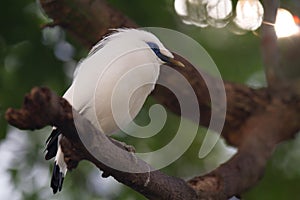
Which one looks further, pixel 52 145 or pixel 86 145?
pixel 52 145

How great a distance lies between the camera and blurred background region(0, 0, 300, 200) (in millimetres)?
3012

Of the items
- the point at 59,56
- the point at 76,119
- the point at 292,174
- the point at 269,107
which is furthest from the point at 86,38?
the point at 76,119

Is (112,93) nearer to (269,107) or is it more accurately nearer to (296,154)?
(269,107)

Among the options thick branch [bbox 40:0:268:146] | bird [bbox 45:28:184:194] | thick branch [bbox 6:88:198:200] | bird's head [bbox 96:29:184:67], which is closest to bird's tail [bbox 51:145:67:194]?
bird [bbox 45:28:184:194]

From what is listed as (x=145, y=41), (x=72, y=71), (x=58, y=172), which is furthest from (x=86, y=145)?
(x=72, y=71)

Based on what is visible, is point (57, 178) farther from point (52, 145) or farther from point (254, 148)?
point (254, 148)

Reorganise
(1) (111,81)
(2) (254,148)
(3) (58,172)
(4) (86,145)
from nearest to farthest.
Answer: (4) (86,145) → (1) (111,81) → (3) (58,172) → (2) (254,148)

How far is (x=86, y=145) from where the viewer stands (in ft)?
5.25

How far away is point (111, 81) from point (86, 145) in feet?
1.70

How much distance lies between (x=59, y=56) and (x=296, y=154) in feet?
3.94

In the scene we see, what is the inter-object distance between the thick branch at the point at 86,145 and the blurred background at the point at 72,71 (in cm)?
107

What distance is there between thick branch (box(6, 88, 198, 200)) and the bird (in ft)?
0.64

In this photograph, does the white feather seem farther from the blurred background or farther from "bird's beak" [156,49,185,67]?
the blurred background

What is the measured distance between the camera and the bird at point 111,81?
6.88ft
